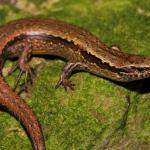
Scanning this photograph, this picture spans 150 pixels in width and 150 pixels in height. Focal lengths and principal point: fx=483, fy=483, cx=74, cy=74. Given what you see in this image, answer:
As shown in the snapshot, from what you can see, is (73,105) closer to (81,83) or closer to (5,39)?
(81,83)

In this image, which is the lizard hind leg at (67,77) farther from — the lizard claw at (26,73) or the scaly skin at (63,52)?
the lizard claw at (26,73)

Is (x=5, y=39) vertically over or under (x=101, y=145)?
over

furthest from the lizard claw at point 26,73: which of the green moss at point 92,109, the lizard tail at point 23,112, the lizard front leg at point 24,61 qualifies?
the lizard tail at point 23,112

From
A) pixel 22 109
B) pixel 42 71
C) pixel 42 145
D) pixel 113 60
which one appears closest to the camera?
pixel 42 145

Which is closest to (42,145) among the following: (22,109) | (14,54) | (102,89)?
(22,109)

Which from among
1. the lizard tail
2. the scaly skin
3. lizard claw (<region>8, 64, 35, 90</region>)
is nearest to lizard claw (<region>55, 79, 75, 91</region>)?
the scaly skin

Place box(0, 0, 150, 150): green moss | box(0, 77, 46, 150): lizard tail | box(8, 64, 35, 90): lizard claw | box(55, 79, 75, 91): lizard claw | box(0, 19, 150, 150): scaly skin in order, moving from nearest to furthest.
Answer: box(0, 77, 46, 150): lizard tail < box(0, 0, 150, 150): green moss < box(0, 19, 150, 150): scaly skin < box(55, 79, 75, 91): lizard claw < box(8, 64, 35, 90): lizard claw

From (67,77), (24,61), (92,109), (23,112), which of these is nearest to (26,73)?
(24,61)

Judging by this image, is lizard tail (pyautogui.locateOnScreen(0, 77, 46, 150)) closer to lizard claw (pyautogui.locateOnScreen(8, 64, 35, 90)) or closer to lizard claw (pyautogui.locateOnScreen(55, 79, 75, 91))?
lizard claw (pyautogui.locateOnScreen(8, 64, 35, 90))
